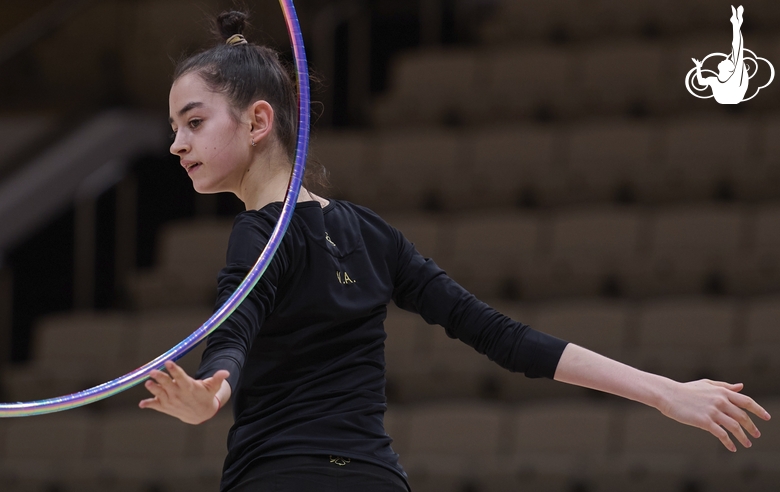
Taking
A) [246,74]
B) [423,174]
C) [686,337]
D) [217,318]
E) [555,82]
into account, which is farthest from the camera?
[555,82]

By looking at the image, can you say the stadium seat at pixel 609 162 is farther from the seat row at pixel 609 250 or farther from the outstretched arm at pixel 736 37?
the outstretched arm at pixel 736 37

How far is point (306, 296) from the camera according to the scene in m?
1.70

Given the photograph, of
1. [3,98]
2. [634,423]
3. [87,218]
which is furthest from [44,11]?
[634,423]

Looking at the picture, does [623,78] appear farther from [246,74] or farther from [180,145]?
[180,145]

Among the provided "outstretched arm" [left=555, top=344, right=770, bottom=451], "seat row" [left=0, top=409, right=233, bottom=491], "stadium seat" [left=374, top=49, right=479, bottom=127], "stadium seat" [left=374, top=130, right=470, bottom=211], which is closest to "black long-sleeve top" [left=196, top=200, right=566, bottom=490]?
"outstretched arm" [left=555, top=344, right=770, bottom=451]

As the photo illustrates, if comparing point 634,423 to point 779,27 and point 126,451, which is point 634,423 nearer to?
point 126,451

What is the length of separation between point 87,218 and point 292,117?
5370mm

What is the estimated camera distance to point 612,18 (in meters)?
6.61

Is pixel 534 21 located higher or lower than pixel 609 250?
higher

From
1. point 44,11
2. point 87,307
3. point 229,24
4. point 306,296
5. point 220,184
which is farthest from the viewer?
point 44,11

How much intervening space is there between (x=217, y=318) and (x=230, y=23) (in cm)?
67

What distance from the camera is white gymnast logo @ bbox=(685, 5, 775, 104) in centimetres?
461

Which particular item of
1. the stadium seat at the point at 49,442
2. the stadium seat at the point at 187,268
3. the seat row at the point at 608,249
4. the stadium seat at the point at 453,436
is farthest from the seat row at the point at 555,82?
the stadium seat at the point at 49,442

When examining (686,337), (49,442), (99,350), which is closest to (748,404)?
(686,337)
